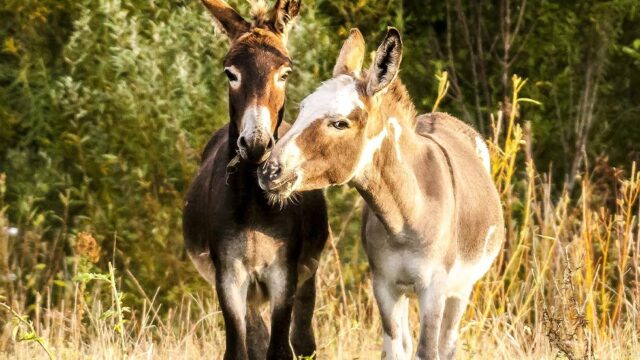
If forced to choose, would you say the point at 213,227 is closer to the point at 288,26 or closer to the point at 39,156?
the point at 288,26

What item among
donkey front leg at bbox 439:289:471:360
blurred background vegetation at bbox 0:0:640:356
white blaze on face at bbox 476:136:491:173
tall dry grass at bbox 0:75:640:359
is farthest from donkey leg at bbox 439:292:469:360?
blurred background vegetation at bbox 0:0:640:356

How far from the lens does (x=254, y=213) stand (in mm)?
7328

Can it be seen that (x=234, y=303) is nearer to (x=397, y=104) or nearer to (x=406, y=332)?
(x=406, y=332)

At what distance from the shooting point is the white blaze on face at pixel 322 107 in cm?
625

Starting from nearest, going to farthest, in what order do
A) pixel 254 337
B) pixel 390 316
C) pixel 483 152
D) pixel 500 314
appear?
1. pixel 390 316
2. pixel 254 337
3. pixel 483 152
4. pixel 500 314

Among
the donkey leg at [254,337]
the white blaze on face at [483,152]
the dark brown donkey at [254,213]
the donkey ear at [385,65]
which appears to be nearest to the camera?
the donkey ear at [385,65]

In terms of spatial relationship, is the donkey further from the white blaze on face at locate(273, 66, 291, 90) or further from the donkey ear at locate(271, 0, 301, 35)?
the donkey ear at locate(271, 0, 301, 35)

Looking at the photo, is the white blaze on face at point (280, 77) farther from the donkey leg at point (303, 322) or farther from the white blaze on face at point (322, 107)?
the donkey leg at point (303, 322)

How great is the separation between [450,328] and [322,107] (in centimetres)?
169

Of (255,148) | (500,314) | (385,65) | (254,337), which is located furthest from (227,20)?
(500,314)

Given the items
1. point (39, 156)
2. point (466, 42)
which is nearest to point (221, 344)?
point (39, 156)

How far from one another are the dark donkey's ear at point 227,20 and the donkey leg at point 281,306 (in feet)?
3.92

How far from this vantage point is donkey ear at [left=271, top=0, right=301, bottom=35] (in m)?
7.56

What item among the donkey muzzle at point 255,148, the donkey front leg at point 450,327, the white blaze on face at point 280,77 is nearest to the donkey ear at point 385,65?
the donkey muzzle at point 255,148
